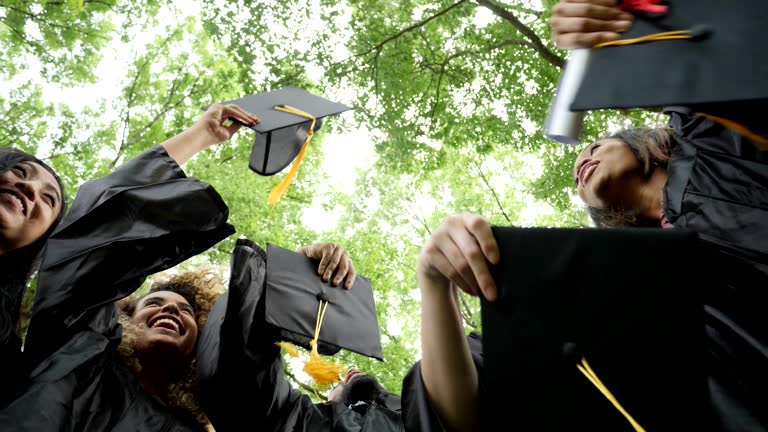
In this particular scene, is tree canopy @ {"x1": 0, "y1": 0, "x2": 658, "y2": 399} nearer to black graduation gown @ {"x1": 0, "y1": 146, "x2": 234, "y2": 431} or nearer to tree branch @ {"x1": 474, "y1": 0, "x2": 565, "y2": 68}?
tree branch @ {"x1": 474, "y1": 0, "x2": 565, "y2": 68}

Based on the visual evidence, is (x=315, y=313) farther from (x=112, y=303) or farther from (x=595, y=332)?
(x=595, y=332)

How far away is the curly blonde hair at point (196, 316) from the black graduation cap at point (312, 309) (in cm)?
57

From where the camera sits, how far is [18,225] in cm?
184

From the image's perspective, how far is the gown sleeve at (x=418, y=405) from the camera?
1153 millimetres

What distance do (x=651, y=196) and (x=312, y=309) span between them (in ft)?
4.47

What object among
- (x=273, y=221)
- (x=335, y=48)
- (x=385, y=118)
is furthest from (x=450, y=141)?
(x=273, y=221)

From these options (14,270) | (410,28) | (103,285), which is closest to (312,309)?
(103,285)

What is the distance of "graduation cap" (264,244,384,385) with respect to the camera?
1993mm

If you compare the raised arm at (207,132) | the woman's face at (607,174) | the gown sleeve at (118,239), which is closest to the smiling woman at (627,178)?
the woman's face at (607,174)

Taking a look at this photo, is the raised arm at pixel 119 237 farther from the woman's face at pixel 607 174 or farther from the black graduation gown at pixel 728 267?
the woman's face at pixel 607 174

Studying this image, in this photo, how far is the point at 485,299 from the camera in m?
1.02

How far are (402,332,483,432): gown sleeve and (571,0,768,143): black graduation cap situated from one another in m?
0.73

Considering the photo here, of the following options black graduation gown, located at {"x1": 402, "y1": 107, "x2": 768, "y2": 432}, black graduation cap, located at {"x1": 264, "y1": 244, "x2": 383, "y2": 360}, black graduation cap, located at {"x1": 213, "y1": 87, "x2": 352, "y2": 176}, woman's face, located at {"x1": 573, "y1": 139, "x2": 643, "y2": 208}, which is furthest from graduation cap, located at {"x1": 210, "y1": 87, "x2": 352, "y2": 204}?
black graduation gown, located at {"x1": 402, "y1": 107, "x2": 768, "y2": 432}

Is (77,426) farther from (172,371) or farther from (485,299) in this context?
(485,299)
